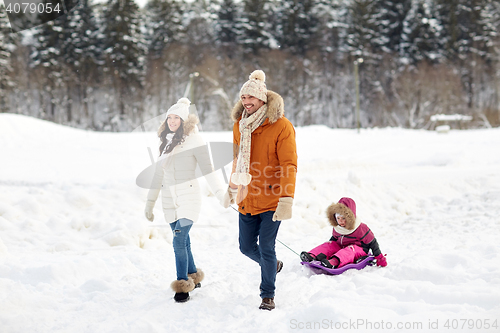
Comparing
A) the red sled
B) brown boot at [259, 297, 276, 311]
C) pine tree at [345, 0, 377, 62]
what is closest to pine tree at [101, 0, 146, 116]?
pine tree at [345, 0, 377, 62]

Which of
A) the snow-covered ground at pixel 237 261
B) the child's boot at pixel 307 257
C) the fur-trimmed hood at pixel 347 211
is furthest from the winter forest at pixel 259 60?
the child's boot at pixel 307 257

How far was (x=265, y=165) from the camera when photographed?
135 inches

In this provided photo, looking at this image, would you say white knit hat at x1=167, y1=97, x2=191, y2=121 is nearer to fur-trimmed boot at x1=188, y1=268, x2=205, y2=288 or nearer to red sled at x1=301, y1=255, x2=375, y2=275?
fur-trimmed boot at x1=188, y1=268, x2=205, y2=288

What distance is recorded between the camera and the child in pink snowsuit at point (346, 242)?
4.41 metres

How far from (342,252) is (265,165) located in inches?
62.9

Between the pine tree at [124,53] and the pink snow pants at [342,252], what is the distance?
33324 mm

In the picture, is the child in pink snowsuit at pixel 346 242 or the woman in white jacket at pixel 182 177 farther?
the child in pink snowsuit at pixel 346 242

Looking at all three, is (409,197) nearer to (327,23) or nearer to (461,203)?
(461,203)

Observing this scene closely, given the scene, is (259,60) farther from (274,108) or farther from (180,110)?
(274,108)

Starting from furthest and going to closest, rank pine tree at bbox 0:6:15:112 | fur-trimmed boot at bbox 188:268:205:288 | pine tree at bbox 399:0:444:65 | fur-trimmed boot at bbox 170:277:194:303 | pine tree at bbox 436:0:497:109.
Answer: pine tree at bbox 399:0:444:65, pine tree at bbox 436:0:497:109, pine tree at bbox 0:6:15:112, fur-trimmed boot at bbox 188:268:205:288, fur-trimmed boot at bbox 170:277:194:303

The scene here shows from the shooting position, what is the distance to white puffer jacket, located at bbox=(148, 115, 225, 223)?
370 centimetres

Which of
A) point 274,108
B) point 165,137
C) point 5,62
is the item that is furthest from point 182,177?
point 5,62

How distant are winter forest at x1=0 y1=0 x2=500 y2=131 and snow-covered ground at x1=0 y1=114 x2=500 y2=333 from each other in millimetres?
24857

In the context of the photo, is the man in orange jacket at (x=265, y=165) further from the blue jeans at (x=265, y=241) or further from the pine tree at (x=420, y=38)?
the pine tree at (x=420, y=38)
